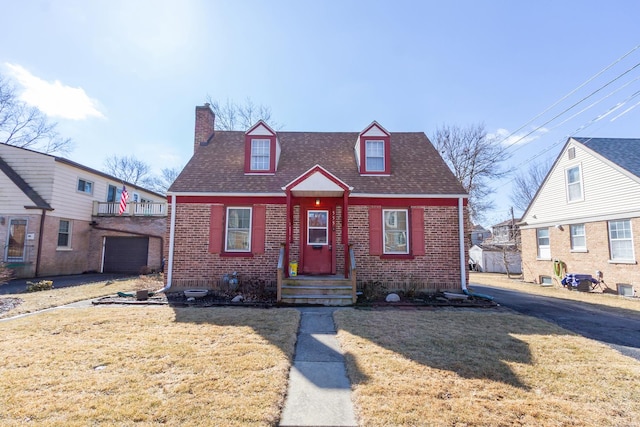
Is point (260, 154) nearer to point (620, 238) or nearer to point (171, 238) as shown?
point (171, 238)

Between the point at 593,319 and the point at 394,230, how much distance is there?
5487 millimetres

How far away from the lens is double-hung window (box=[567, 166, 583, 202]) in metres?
13.9

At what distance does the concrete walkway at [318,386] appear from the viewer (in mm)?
2914

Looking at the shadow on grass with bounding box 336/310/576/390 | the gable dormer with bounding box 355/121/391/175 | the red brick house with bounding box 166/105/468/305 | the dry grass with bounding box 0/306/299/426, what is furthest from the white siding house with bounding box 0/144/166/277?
the shadow on grass with bounding box 336/310/576/390

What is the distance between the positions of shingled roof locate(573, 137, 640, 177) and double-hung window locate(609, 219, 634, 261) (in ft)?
6.79

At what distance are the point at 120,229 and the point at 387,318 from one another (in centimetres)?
1680

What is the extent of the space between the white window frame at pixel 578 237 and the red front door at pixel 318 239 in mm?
12267

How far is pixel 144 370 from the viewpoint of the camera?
12.6 ft

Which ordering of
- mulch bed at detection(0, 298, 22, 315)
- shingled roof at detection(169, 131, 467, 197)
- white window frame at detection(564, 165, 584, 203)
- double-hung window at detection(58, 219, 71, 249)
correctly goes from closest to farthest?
mulch bed at detection(0, 298, 22, 315) → shingled roof at detection(169, 131, 467, 197) → white window frame at detection(564, 165, 584, 203) → double-hung window at detection(58, 219, 71, 249)

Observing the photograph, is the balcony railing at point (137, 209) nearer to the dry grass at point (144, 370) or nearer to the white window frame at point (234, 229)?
the white window frame at point (234, 229)

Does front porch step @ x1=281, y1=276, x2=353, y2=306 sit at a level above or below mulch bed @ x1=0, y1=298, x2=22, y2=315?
above

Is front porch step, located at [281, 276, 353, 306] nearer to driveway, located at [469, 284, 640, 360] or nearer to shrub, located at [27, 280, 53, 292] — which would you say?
driveway, located at [469, 284, 640, 360]

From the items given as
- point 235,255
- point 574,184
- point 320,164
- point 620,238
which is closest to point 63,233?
point 235,255

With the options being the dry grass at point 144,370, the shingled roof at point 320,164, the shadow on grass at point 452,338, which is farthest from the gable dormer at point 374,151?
the dry grass at point 144,370
